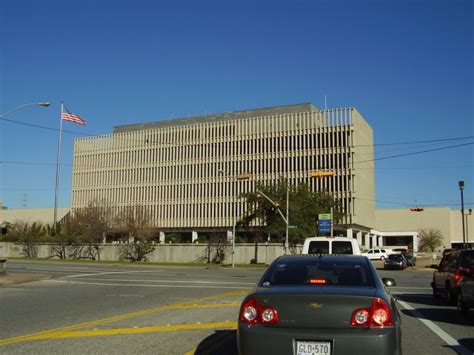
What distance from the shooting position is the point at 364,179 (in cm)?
10444

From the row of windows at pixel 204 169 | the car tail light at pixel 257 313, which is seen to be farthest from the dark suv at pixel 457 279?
the row of windows at pixel 204 169

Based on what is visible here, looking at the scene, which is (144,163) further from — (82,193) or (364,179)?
(364,179)

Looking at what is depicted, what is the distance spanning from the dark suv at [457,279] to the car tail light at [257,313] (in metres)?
8.21

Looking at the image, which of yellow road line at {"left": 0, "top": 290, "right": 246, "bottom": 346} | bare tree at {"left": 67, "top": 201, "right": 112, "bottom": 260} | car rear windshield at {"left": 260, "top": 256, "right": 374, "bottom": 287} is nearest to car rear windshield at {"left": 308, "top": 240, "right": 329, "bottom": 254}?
yellow road line at {"left": 0, "top": 290, "right": 246, "bottom": 346}

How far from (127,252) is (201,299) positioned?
52.0m

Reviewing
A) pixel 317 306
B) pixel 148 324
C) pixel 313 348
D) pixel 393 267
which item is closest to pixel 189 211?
pixel 393 267

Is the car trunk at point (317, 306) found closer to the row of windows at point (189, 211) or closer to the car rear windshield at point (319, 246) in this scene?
the car rear windshield at point (319, 246)

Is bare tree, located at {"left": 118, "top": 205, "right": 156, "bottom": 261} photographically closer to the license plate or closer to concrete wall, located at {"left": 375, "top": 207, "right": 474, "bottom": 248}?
the license plate

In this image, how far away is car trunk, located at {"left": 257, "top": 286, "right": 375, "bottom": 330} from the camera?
606 centimetres

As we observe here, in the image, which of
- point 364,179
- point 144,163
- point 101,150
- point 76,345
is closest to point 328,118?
point 364,179

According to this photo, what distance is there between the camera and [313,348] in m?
5.98

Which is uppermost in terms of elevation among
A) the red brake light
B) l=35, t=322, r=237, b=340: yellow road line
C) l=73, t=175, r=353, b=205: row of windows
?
l=73, t=175, r=353, b=205: row of windows

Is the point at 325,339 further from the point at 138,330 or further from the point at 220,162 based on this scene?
the point at 220,162

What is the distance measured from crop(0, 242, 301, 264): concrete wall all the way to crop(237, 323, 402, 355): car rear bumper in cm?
5228
